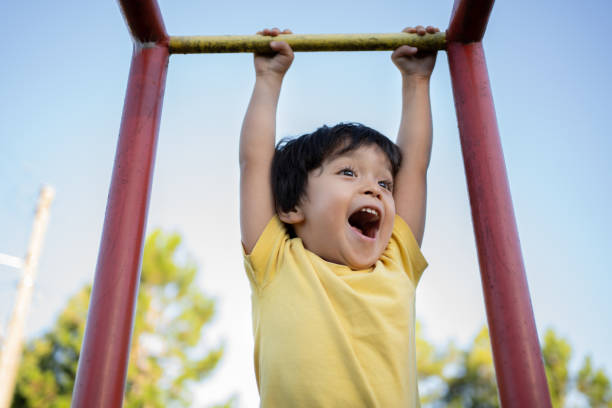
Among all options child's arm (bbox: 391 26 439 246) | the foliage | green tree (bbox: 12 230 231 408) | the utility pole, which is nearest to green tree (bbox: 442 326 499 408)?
the foliage

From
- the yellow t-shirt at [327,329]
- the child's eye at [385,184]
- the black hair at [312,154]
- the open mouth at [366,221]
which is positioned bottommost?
the yellow t-shirt at [327,329]

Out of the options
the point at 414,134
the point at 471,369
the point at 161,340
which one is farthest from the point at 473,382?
the point at 414,134

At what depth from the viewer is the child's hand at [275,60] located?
138 centimetres

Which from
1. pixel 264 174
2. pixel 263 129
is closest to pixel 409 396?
pixel 264 174

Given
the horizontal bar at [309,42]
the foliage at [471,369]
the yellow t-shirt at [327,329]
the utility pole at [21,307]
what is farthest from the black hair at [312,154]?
the foliage at [471,369]

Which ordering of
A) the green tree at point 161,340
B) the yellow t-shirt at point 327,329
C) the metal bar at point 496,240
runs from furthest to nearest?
1. the green tree at point 161,340
2. the yellow t-shirt at point 327,329
3. the metal bar at point 496,240

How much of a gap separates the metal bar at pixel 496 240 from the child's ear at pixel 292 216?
1.41ft

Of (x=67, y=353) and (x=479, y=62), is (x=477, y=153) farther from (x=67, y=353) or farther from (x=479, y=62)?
(x=67, y=353)

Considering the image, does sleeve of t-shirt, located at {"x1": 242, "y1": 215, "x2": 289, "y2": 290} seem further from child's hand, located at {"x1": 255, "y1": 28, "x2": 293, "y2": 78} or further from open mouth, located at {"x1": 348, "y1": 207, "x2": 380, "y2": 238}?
child's hand, located at {"x1": 255, "y1": 28, "x2": 293, "y2": 78}

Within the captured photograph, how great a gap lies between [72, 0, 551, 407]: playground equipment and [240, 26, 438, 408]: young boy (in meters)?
0.16

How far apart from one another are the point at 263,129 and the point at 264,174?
0.12 m

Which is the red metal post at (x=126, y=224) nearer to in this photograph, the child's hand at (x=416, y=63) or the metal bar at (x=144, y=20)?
the metal bar at (x=144, y=20)

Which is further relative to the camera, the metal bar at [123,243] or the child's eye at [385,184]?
the child's eye at [385,184]

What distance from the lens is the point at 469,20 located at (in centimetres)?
123
